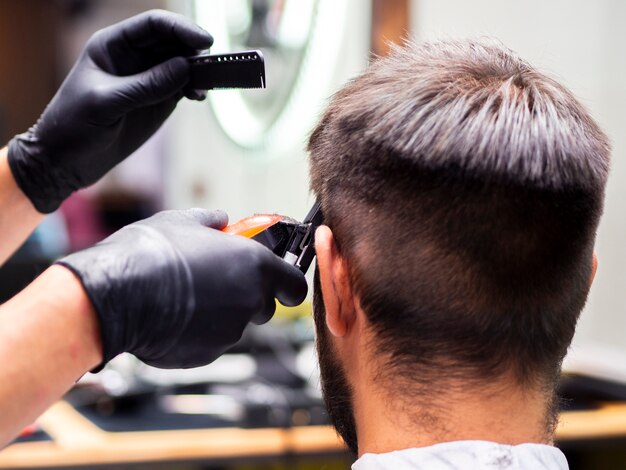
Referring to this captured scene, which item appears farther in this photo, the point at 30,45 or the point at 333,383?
the point at 30,45

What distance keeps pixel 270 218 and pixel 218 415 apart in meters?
1.44

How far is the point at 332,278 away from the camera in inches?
36.9

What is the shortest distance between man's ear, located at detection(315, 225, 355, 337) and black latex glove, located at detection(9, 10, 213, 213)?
16.4 inches

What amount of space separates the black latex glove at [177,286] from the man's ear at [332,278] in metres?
0.08

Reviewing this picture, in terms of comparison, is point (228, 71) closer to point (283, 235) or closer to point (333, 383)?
point (283, 235)

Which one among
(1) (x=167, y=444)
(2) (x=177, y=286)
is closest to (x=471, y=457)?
(2) (x=177, y=286)

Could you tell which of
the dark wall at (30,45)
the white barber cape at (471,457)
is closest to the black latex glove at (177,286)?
the white barber cape at (471,457)

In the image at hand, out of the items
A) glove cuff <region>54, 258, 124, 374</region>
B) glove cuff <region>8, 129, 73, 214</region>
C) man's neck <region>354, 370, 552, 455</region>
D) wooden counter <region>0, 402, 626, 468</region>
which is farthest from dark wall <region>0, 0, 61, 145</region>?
man's neck <region>354, 370, 552, 455</region>

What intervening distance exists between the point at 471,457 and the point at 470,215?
0.85 feet

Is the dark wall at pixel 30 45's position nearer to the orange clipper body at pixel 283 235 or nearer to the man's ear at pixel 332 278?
the orange clipper body at pixel 283 235

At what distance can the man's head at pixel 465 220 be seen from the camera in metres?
0.85

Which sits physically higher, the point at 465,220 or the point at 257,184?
the point at 465,220

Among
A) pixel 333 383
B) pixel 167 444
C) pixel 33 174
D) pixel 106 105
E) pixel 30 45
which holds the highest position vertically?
pixel 106 105

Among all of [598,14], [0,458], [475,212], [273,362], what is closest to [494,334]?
[475,212]
